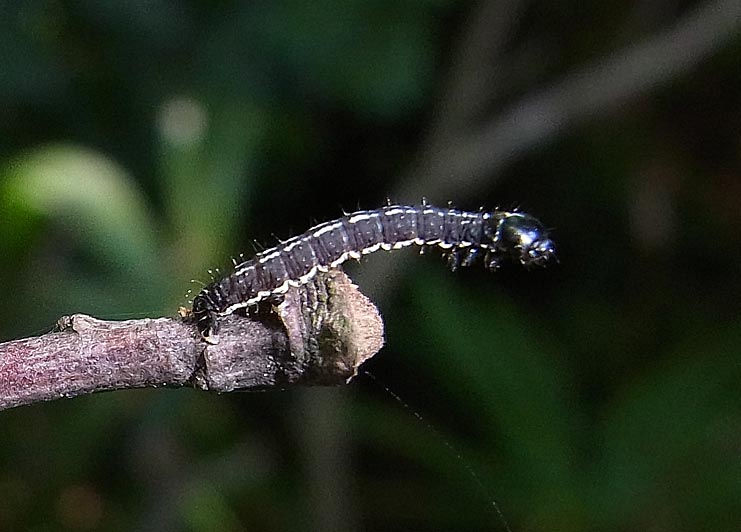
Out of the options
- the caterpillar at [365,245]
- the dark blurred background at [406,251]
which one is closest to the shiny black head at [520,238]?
the caterpillar at [365,245]

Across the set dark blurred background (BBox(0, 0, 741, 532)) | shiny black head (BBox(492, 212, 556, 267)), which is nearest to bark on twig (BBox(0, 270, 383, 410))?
shiny black head (BBox(492, 212, 556, 267))

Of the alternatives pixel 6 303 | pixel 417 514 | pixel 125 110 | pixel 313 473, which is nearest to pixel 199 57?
pixel 125 110

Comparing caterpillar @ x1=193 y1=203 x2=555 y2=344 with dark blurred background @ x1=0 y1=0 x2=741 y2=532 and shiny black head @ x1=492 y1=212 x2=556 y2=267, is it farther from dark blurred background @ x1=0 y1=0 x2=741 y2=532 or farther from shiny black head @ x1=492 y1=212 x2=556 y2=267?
dark blurred background @ x1=0 y1=0 x2=741 y2=532

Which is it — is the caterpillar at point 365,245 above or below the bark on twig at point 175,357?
above

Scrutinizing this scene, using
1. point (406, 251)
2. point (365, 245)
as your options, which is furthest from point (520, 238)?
point (406, 251)

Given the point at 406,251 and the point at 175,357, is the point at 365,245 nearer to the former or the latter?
the point at 175,357

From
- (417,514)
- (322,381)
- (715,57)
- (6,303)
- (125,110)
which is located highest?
(715,57)

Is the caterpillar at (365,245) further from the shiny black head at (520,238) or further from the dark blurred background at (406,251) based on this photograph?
the dark blurred background at (406,251)

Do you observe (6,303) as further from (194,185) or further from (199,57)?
(199,57)
